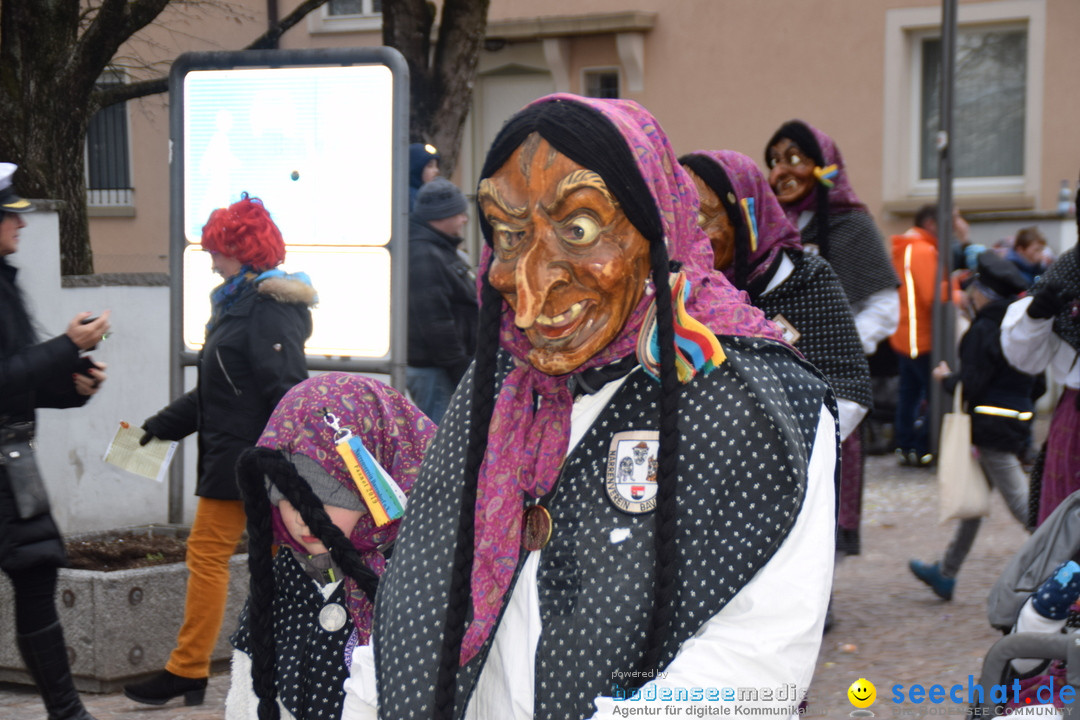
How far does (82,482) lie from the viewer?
685 cm

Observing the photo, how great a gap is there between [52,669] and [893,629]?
3531 mm

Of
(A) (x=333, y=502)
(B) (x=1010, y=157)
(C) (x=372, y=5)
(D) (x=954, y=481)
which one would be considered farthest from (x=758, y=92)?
(A) (x=333, y=502)

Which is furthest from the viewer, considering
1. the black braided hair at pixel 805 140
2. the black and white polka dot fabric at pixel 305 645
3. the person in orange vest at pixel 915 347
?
the person in orange vest at pixel 915 347

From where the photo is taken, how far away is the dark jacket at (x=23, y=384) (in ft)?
13.4

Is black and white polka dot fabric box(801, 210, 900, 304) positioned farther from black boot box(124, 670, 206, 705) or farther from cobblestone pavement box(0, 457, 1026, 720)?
black boot box(124, 670, 206, 705)

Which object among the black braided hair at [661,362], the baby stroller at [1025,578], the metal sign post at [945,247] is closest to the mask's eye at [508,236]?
the black braided hair at [661,362]

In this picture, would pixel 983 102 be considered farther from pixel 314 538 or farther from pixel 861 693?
pixel 314 538

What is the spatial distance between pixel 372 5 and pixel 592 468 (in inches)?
638

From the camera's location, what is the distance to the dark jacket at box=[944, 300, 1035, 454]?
252 inches

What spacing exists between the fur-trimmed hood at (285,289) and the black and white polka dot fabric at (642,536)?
3082 mm

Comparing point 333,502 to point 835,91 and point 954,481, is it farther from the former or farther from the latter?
point 835,91

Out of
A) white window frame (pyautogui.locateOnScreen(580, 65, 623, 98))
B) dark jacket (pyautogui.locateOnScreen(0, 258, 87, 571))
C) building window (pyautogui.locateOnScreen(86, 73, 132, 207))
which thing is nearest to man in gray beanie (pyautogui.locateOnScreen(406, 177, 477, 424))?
dark jacket (pyautogui.locateOnScreen(0, 258, 87, 571))

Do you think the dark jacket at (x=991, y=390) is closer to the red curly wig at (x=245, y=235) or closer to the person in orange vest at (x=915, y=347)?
the red curly wig at (x=245, y=235)

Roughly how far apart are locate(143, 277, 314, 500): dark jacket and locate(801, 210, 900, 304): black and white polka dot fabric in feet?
7.55
